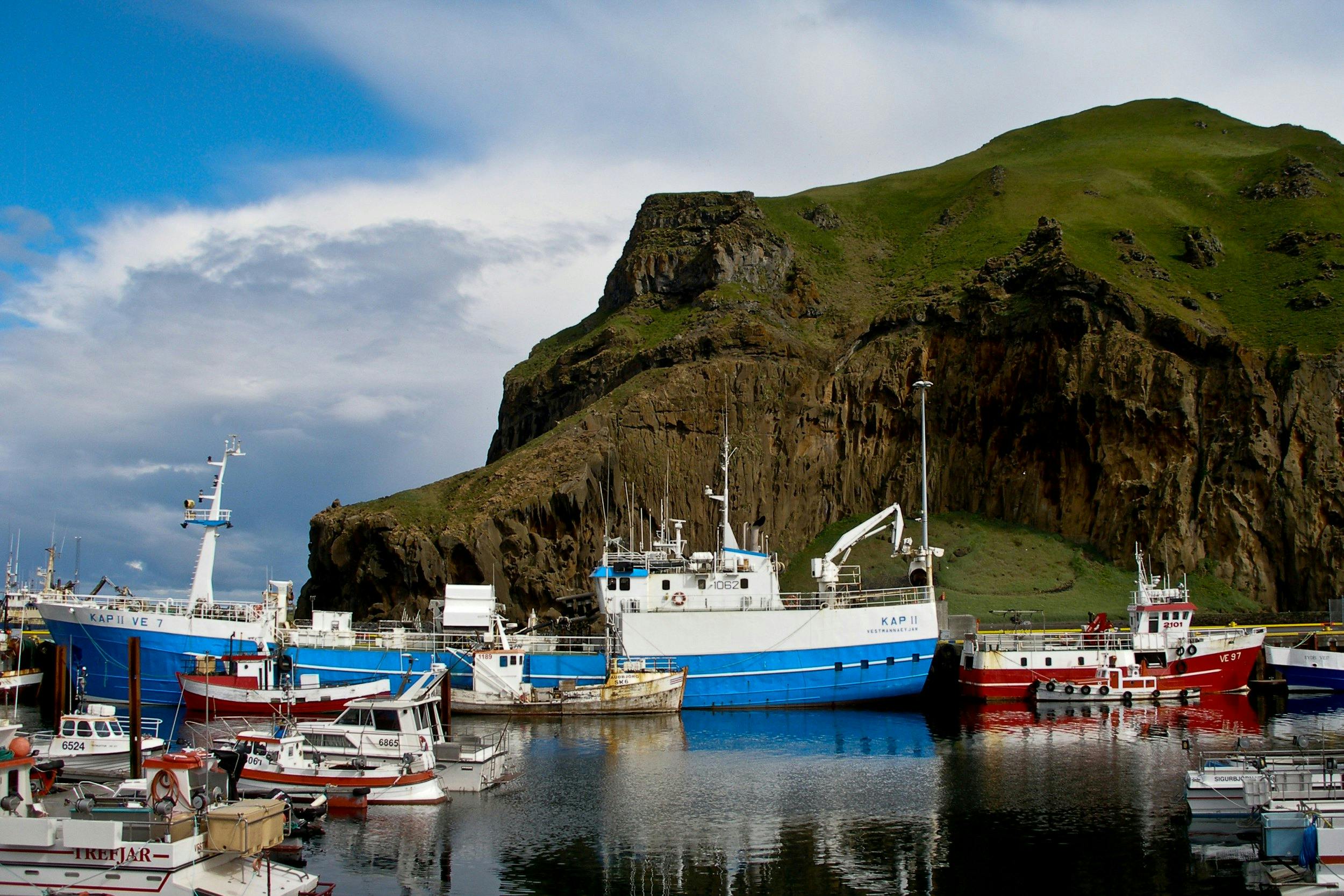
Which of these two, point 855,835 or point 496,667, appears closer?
point 855,835

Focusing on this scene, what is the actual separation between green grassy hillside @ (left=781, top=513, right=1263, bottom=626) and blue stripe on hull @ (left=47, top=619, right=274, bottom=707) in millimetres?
46302

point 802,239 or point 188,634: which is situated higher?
point 802,239

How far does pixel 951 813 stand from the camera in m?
32.1

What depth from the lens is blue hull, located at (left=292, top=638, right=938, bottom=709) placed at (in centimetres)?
5638

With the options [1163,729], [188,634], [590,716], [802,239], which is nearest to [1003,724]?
[1163,729]

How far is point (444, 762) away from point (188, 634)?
81.3ft

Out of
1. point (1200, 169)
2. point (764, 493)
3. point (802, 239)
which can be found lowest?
point (764, 493)

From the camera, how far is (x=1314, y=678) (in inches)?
2539

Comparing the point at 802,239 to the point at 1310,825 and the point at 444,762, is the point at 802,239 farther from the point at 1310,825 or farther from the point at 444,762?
the point at 1310,825

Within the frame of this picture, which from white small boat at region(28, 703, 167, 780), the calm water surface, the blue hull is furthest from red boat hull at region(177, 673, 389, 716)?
white small boat at region(28, 703, 167, 780)

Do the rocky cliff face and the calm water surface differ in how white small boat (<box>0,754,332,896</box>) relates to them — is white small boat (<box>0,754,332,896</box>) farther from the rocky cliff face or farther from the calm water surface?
the rocky cliff face

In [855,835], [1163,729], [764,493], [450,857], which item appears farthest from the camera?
[764,493]

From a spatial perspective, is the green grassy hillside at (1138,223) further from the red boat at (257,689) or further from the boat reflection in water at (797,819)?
the red boat at (257,689)

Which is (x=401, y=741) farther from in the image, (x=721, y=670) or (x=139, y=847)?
(x=721, y=670)
